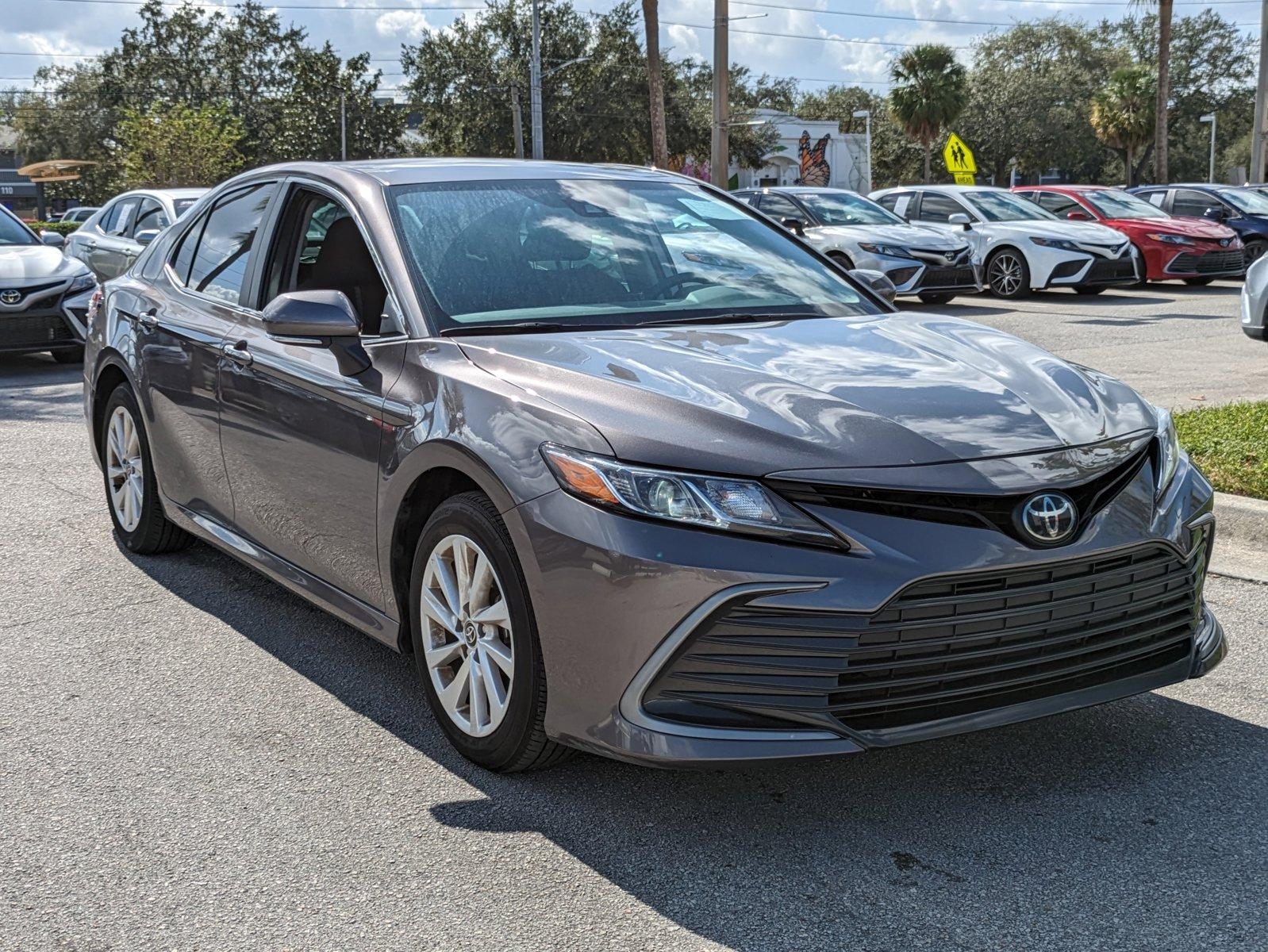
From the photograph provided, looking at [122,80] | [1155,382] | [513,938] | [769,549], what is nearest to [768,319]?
[769,549]

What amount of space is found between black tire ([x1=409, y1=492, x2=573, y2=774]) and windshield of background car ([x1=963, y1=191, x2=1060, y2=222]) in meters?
17.1

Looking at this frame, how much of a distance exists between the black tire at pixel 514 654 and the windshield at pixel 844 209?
15057 millimetres

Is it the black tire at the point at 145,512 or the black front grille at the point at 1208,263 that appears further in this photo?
the black front grille at the point at 1208,263

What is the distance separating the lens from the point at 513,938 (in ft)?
9.43

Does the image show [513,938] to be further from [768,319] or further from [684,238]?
[684,238]

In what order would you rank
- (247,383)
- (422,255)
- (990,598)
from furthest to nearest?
A: (247,383) → (422,255) → (990,598)

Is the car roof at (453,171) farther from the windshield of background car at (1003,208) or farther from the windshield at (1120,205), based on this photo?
the windshield at (1120,205)

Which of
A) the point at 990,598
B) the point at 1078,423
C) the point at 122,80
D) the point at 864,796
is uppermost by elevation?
the point at 122,80

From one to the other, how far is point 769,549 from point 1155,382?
27.7 ft

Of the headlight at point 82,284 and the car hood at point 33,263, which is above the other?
the car hood at point 33,263

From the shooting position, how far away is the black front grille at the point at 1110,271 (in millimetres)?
18594

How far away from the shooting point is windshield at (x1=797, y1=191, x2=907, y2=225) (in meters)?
18.2

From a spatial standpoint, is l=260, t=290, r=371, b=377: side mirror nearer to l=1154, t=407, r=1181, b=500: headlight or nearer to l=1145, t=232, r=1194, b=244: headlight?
l=1154, t=407, r=1181, b=500: headlight

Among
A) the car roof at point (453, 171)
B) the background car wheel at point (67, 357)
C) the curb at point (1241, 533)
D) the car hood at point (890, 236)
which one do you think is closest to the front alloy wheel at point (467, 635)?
the car roof at point (453, 171)
